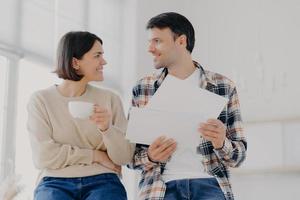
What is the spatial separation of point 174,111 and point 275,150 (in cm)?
218

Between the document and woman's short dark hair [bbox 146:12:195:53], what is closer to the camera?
the document

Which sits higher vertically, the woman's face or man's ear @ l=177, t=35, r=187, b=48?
man's ear @ l=177, t=35, r=187, b=48

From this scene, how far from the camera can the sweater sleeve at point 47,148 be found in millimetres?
1933

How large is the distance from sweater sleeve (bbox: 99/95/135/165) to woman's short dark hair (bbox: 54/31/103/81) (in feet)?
0.67

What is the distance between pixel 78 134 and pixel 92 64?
0.84 ft

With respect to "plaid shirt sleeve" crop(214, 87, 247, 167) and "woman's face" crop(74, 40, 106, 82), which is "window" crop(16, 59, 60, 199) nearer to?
"woman's face" crop(74, 40, 106, 82)

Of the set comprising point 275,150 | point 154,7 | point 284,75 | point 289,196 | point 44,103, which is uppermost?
point 154,7

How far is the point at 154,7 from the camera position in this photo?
437cm

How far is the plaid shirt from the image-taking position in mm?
1966

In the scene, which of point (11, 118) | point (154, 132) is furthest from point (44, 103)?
point (11, 118)

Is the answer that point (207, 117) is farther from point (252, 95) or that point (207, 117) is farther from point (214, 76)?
point (252, 95)

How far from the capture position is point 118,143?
6.34ft

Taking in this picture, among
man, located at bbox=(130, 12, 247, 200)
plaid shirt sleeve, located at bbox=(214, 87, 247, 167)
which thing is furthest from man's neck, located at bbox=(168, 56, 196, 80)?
plaid shirt sleeve, located at bbox=(214, 87, 247, 167)

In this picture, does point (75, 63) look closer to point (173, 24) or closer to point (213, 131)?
point (173, 24)
